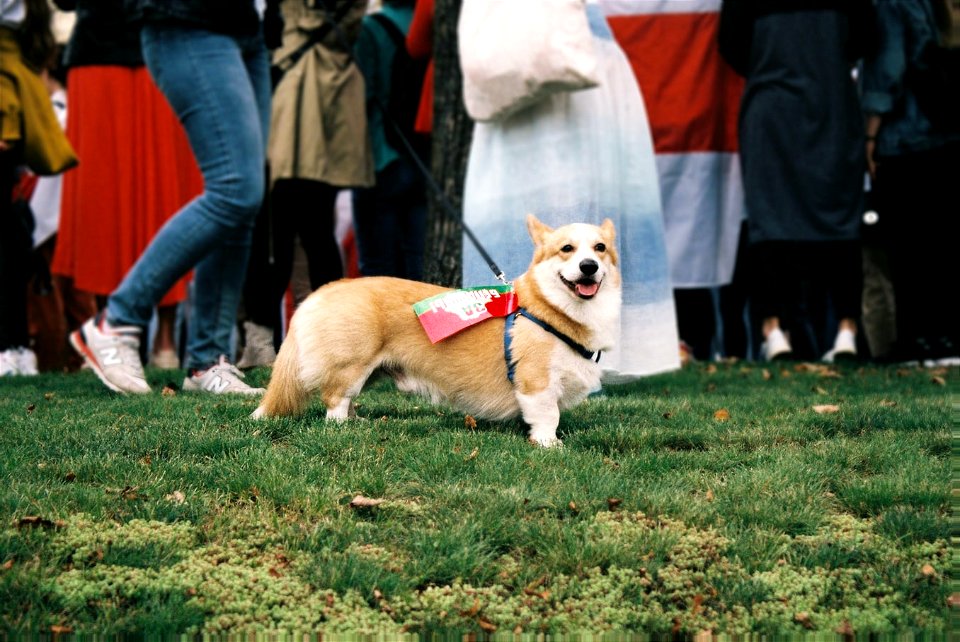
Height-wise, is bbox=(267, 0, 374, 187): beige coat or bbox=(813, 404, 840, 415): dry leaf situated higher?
bbox=(267, 0, 374, 187): beige coat

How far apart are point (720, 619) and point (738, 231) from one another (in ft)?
17.9

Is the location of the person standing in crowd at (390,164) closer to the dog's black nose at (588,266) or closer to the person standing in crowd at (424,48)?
the person standing in crowd at (424,48)

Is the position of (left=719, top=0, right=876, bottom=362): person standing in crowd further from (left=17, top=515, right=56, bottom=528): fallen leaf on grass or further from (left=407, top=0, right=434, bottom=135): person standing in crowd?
(left=17, top=515, right=56, bottom=528): fallen leaf on grass

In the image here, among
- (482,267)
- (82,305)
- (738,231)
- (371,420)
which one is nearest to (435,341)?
(371,420)

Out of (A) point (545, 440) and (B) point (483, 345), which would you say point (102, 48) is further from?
(A) point (545, 440)

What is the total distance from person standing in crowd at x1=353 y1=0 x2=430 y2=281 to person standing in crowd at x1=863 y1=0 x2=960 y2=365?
327 cm

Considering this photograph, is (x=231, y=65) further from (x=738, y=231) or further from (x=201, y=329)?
(x=738, y=231)

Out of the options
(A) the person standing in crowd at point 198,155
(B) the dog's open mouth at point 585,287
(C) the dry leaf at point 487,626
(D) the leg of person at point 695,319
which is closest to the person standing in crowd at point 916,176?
(D) the leg of person at point 695,319

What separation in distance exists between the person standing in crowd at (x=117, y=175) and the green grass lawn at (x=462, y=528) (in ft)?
11.4

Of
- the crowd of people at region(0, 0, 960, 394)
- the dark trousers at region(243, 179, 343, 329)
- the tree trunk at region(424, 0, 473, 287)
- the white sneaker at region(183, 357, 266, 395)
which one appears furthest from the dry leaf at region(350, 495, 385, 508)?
the dark trousers at region(243, 179, 343, 329)

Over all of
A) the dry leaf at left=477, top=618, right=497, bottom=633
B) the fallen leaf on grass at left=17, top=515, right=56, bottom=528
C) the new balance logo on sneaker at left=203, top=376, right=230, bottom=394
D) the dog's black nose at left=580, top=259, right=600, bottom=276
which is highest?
the dog's black nose at left=580, top=259, right=600, bottom=276

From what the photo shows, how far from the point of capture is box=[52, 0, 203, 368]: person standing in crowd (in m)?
7.39

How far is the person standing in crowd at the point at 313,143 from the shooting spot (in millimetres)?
6637

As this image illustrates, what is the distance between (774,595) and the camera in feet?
8.86
